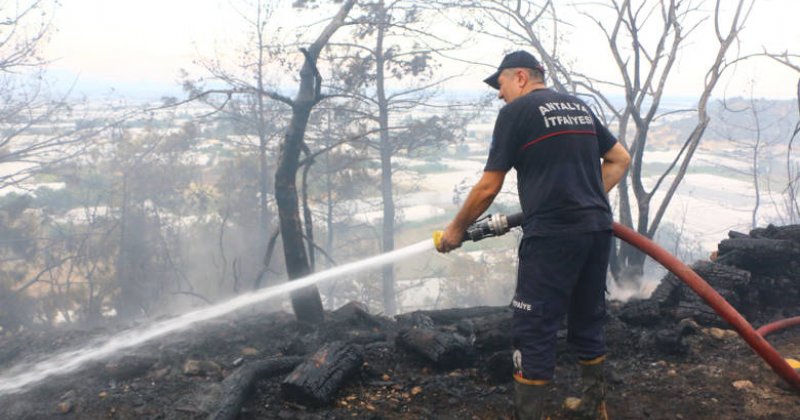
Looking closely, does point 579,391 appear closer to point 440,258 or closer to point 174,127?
point 174,127

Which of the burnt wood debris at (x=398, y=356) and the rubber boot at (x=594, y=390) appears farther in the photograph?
the burnt wood debris at (x=398, y=356)

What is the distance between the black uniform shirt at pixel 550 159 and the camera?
8.70 ft

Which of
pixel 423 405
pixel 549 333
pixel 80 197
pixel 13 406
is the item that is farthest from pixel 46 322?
pixel 549 333

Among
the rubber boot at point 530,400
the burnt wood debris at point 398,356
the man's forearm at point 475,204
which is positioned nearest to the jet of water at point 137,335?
the burnt wood debris at point 398,356

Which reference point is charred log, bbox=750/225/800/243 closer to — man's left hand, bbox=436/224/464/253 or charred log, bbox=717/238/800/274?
charred log, bbox=717/238/800/274

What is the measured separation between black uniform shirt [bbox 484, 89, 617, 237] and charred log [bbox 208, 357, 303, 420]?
216 cm

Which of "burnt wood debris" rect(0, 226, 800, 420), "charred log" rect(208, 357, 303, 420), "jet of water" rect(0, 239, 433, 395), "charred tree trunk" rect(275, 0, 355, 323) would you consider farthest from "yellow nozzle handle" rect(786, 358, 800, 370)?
"charred tree trunk" rect(275, 0, 355, 323)

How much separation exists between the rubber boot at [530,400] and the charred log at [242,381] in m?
1.79

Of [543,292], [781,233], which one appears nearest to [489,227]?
[543,292]

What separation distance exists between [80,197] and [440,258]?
20.0 m

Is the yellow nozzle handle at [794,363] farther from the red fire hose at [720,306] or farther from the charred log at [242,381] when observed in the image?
the charred log at [242,381]

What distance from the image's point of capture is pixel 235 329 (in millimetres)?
6531

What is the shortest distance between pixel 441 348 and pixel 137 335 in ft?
16.0

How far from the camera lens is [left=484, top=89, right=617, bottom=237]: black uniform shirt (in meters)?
2.65
